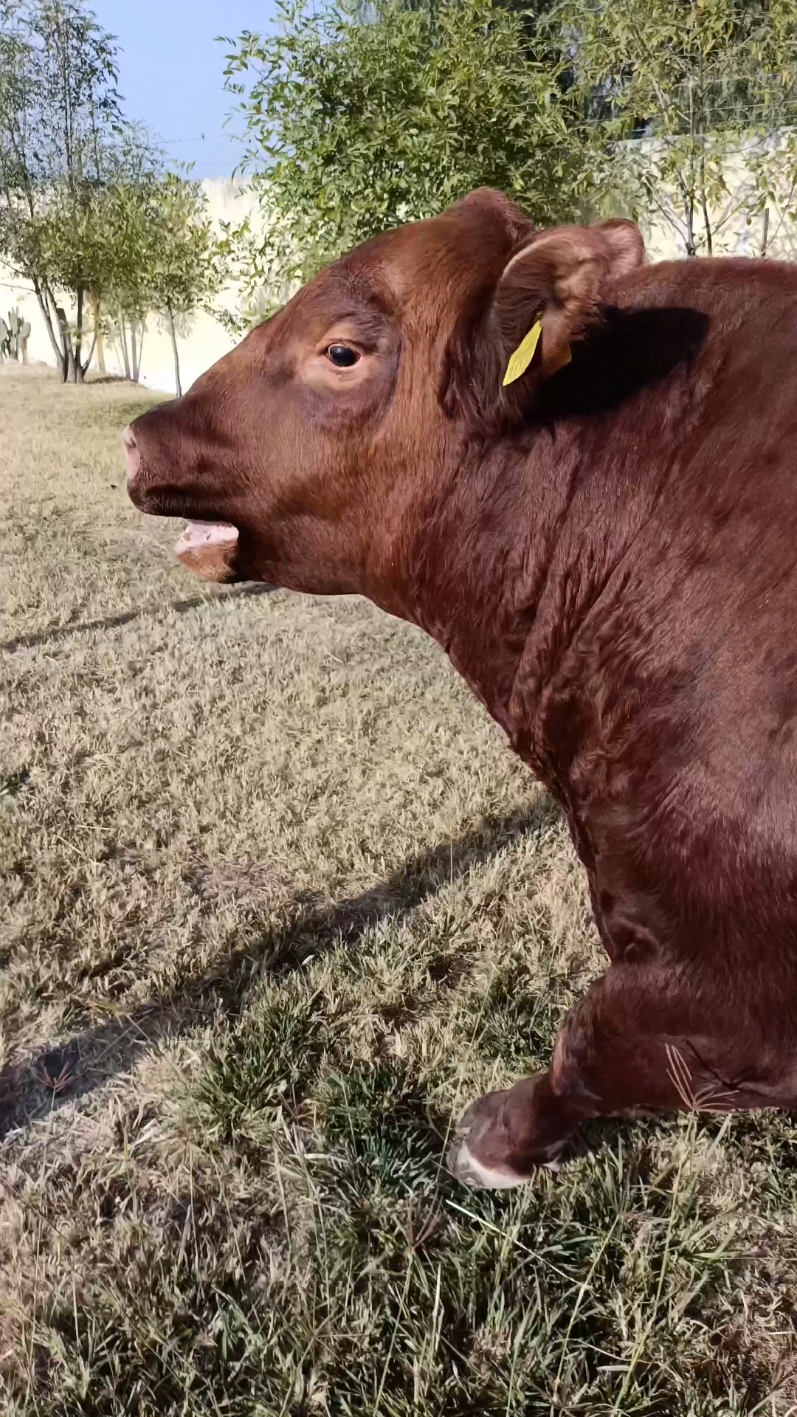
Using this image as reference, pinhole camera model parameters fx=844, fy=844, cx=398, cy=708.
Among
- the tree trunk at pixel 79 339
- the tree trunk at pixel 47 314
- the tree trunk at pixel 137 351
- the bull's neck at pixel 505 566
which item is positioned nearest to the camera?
the bull's neck at pixel 505 566

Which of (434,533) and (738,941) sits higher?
(434,533)

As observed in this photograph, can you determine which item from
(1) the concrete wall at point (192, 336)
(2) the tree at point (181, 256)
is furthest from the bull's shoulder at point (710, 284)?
(2) the tree at point (181, 256)

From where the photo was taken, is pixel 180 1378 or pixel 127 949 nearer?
pixel 180 1378

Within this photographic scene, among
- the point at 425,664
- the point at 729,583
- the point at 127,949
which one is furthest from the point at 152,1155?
the point at 425,664

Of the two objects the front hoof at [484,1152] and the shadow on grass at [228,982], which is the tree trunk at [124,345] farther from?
the front hoof at [484,1152]

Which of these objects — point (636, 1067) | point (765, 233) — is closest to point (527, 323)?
point (636, 1067)

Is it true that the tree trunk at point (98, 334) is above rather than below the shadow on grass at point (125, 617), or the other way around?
above

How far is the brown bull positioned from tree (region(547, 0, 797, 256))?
3745 mm

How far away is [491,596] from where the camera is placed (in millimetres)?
1545

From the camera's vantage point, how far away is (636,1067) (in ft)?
→ 4.79

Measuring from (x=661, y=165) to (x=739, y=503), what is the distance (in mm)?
4733

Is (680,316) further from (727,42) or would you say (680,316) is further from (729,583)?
(727,42)

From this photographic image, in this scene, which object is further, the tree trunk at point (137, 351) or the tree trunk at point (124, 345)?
the tree trunk at point (137, 351)

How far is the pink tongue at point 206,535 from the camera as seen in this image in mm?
1861
